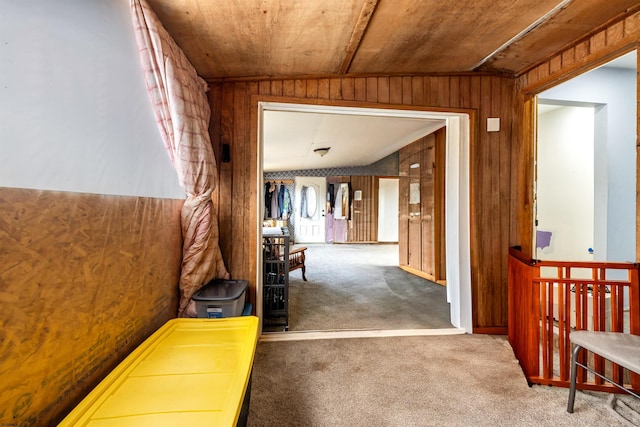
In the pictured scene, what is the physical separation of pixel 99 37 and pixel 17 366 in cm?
111

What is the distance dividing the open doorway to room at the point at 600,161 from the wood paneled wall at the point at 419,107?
1.00ft

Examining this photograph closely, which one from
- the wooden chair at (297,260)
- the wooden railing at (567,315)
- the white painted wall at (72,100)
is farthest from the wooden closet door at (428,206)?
the white painted wall at (72,100)

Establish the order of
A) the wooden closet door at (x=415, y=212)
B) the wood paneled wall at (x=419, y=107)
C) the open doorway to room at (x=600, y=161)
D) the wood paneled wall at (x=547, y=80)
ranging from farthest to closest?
the wooden closet door at (x=415, y=212) < the open doorway to room at (x=600, y=161) < the wood paneled wall at (x=419, y=107) < the wood paneled wall at (x=547, y=80)

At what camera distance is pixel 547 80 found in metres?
2.01

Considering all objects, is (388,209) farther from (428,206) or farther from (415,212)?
(428,206)

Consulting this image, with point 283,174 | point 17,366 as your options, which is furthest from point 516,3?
point 283,174

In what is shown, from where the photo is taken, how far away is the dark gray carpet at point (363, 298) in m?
2.49

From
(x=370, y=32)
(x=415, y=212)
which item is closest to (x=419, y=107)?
(x=370, y=32)

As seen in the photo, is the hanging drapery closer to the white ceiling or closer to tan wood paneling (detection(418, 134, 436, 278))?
the white ceiling

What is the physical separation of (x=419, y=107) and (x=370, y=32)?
84cm

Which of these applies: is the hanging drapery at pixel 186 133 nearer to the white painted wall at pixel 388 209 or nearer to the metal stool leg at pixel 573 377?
the metal stool leg at pixel 573 377

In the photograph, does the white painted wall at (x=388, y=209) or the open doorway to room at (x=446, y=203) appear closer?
the open doorway to room at (x=446, y=203)

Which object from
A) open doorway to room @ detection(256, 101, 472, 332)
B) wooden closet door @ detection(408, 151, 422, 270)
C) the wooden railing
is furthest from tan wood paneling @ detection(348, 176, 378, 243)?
the wooden railing

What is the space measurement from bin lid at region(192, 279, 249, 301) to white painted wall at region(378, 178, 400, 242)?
6.13m
